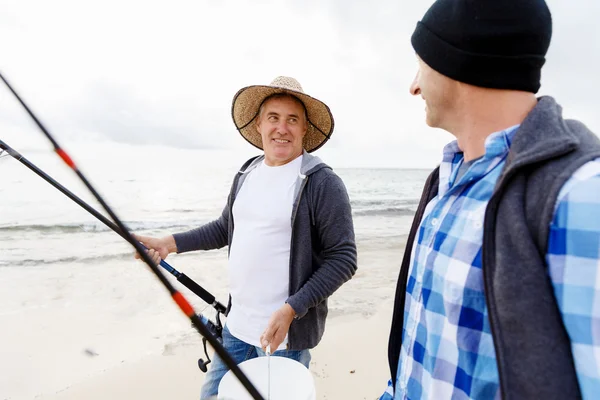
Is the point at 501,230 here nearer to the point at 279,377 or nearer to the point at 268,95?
the point at 279,377

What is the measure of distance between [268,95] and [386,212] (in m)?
13.9

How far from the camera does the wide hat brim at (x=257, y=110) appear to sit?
2.35 meters

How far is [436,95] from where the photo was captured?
112 centimetres

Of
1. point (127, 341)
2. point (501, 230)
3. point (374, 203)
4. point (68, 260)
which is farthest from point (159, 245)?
point (374, 203)

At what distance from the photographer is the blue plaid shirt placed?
2.30ft

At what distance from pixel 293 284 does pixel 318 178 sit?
62 cm

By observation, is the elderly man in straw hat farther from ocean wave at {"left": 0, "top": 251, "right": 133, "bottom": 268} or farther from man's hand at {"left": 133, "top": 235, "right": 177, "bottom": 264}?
ocean wave at {"left": 0, "top": 251, "right": 133, "bottom": 268}

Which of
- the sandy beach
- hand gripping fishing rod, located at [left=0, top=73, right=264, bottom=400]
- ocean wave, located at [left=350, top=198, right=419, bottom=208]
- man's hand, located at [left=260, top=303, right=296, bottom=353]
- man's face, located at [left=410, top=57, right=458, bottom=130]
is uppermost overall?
man's face, located at [left=410, top=57, right=458, bottom=130]

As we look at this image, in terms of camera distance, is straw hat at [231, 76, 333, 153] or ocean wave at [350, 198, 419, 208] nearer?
straw hat at [231, 76, 333, 153]

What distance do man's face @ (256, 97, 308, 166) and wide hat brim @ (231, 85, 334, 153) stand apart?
0.08 metres

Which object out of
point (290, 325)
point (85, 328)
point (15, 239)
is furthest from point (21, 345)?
point (15, 239)

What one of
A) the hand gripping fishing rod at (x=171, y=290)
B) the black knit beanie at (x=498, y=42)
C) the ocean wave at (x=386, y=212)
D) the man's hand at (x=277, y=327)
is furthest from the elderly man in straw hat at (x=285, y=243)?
the ocean wave at (x=386, y=212)

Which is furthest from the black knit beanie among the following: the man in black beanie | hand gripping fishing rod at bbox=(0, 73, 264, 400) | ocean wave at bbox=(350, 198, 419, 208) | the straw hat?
ocean wave at bbox=(350, 198, 419, 208)

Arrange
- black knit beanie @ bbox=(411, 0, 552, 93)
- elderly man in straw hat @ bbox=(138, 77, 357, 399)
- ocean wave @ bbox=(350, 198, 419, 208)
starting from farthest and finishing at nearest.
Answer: ocean wave @ bbox=(350, 198, 419, 208), elderly man in straw hat @ bbox=(138, 77, 357, 399), black knit beanie @ bbox=(411, 0, 552, 93)
